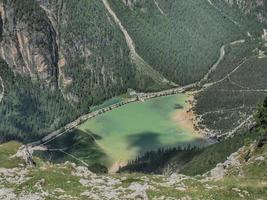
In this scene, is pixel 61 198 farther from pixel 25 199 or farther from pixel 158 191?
pixel 158 191

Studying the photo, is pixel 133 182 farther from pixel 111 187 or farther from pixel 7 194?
pixel 7 194

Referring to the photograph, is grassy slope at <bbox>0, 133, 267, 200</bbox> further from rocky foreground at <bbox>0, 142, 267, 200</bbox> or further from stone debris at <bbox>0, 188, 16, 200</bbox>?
stone debris at <bbox>0, 188, 16, 200</bbox>

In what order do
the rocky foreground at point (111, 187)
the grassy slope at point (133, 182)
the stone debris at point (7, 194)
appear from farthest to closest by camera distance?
the stone debris at point (7, 194)
the grassy slope at point (133, 182)
the rocky foreground at point (111, 187)

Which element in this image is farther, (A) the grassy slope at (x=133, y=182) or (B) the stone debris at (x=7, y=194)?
(B) the stone debris at (x=7, y=194)

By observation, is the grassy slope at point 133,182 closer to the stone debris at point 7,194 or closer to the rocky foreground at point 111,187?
the rocky foreground at point 111,187

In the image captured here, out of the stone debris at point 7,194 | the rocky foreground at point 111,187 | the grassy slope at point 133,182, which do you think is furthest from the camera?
the stone debris at point 7,194

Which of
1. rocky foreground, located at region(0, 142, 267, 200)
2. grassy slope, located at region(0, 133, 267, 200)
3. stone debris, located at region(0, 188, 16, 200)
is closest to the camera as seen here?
rocky foreground, located at region(0, 142, 267, 200)

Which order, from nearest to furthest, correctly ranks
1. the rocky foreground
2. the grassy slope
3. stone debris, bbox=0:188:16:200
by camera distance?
the rocky foreground → the grassy slope → stone debris, bbox=0:188:16:200

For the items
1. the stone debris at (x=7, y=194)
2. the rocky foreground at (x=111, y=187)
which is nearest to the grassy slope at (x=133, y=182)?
the rocky foreground at (x=111, y=187)

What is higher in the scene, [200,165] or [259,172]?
[259,172]

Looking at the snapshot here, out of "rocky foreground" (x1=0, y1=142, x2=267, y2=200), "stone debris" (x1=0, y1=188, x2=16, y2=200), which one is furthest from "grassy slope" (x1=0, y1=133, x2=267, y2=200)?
"stone debris" (x1=0, y1=188, x2=16, y2=200)

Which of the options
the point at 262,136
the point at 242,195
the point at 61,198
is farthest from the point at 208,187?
the point at 262,136
